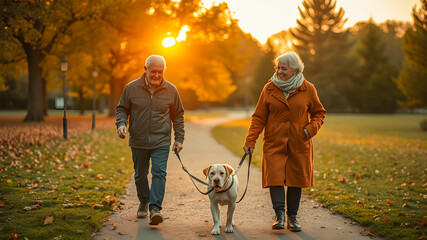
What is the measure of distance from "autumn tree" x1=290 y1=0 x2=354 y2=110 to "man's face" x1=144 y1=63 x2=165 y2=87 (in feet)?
199

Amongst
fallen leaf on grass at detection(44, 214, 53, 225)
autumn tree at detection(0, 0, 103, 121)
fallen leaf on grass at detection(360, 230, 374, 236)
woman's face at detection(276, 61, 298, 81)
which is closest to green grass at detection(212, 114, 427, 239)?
fallen leaf on grass at detection(360, 230, 374, 236)

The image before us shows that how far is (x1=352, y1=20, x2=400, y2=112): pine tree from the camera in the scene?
62562 millimetres

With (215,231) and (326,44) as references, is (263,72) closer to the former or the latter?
(326,44)

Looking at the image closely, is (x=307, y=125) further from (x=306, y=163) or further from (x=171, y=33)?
(x=171, y=33)

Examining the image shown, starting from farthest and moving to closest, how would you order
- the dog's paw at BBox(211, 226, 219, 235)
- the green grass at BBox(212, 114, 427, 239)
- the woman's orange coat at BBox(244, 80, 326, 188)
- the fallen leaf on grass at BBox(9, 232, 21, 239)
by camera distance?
the green grass at BBox(212, 114, 427, 239), the woman's orange coat at BBox(244, 80, 326, 188), the dog's paw at BBox(211, 226, 219, 235), the fallen leaf on grass at BBox(9, 232, 21, 239)

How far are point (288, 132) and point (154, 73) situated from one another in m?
1.75

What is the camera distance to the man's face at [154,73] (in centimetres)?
509

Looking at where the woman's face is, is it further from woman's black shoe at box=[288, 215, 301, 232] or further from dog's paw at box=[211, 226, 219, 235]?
dog's paw at box=[211, 226, 219, 235]

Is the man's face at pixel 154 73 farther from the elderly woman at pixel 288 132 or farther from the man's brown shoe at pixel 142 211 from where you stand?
the man's brown shoe at pixel 142 211

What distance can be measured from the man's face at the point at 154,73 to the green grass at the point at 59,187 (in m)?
1.83

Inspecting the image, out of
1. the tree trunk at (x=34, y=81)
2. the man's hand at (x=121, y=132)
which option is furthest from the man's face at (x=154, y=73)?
the tree trunk at (x=34, y=81)

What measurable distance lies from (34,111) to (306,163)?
23193 millimetres

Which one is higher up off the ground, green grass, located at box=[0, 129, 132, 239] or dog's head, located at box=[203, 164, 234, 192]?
dog's head, located at box=[203, 164, 234, 192]

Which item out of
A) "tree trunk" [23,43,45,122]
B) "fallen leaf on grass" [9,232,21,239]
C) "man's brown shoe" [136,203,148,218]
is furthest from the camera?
"tree trunk" [23,43,45,122]
